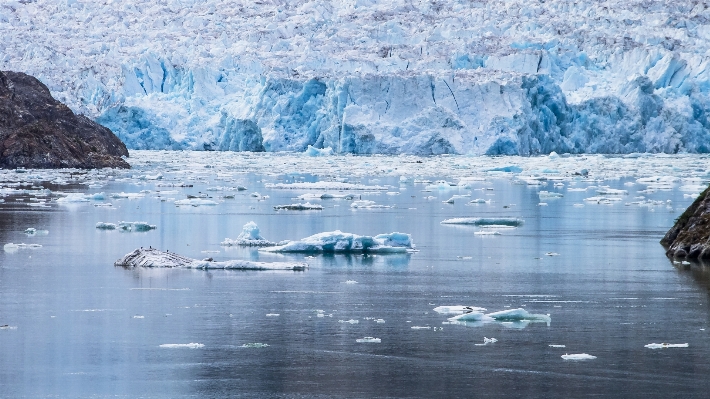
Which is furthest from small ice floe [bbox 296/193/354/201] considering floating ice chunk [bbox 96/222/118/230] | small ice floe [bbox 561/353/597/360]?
small ice floe [bbox 561/353/597/360]

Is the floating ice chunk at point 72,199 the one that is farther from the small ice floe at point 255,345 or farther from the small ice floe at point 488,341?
the small ice floe at point 488,341

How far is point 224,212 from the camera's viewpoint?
49.2ft

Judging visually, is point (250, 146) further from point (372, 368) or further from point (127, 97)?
point (372, 368)

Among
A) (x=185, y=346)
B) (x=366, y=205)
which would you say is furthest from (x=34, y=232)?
(x=185, y=346)

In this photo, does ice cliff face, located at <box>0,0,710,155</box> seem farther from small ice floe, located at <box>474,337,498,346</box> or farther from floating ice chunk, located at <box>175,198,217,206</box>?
small ice floe, located at <box>474,337,498,346</box>

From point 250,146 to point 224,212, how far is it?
2677cm

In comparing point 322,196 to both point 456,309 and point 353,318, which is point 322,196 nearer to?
point 456,309

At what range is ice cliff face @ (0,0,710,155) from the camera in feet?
126

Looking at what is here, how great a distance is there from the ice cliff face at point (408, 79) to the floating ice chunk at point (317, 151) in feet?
3.07

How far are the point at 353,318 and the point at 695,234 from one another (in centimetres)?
440

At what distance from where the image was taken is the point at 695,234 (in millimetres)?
9719

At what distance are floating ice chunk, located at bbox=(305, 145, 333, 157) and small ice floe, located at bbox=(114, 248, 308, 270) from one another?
93.5 feet

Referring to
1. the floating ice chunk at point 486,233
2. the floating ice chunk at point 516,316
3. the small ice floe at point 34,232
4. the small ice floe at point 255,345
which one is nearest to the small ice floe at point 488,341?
the floating ice chunk at point 516,316

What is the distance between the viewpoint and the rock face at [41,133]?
28.3 metres
